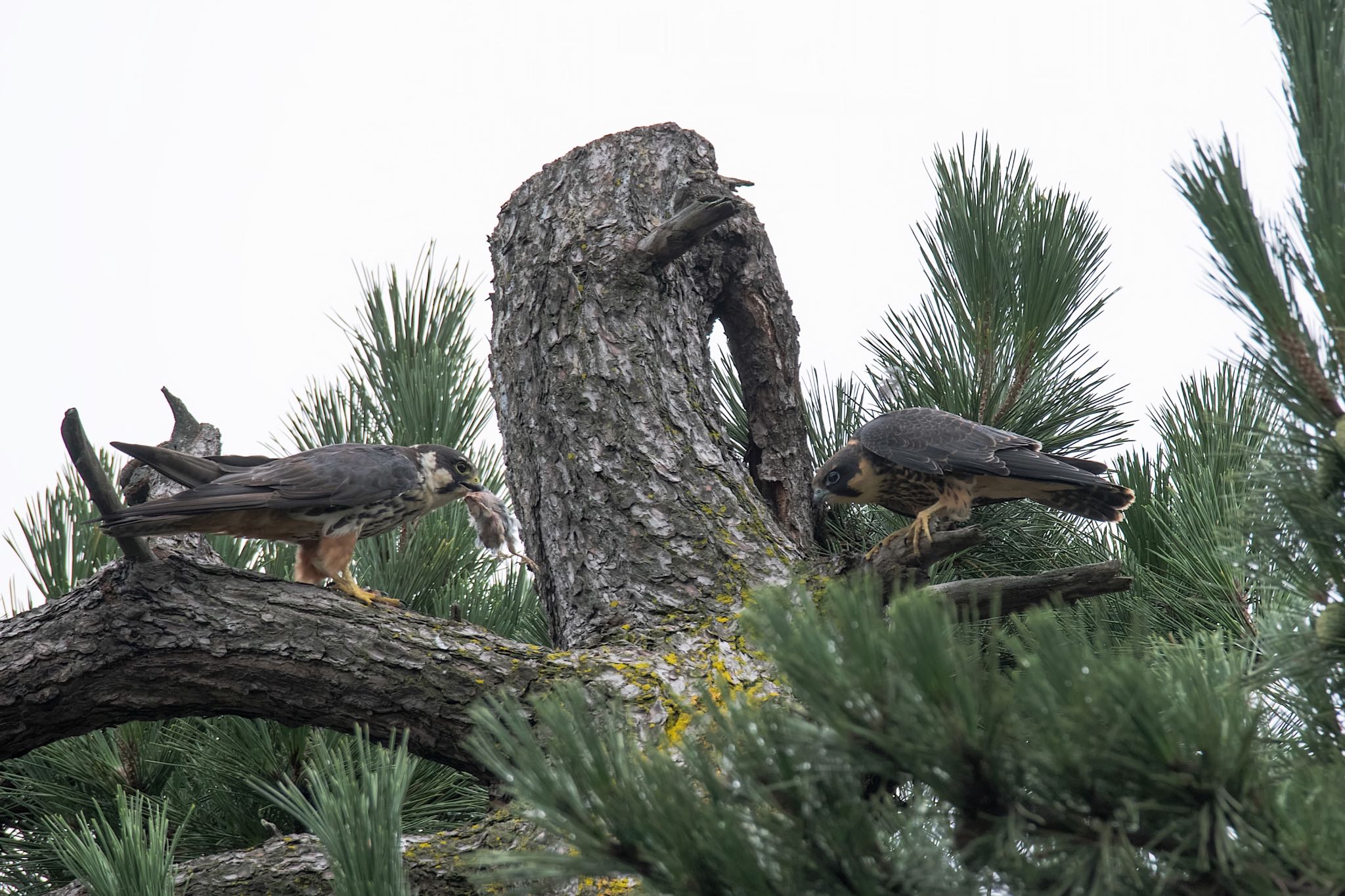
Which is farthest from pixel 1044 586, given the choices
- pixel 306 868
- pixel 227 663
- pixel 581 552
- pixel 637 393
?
pixel 227 663

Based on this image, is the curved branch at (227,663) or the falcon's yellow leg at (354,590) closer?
the curved branch at (227,663)

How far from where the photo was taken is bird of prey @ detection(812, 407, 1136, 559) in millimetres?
3520

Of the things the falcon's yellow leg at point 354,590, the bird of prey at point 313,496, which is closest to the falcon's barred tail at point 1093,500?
the bird of prey at point 313,496

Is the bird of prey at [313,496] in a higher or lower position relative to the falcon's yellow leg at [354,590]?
higher

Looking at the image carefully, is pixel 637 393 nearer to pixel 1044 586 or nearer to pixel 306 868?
pixel 1044 586

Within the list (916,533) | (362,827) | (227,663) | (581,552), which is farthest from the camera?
(916,533)

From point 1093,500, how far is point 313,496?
2.44 meters

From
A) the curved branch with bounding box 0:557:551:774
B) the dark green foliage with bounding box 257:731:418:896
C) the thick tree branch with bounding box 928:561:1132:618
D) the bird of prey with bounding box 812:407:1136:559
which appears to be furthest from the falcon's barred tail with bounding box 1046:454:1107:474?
the dark green foliage with bounding box 257:731:418:896

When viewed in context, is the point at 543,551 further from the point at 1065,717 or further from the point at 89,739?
the point at 1065,717

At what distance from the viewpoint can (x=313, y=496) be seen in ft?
10.2

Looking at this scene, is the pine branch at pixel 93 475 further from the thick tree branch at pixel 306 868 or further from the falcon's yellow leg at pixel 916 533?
the falcon's yellow leg at pixel 916 533

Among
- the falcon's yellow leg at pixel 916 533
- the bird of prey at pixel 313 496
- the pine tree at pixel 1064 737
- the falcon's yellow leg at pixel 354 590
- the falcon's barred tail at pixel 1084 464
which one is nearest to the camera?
the pine tree at pixel 1064 737

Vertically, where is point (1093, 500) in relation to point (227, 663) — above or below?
above

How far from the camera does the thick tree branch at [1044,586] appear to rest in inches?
88.4
